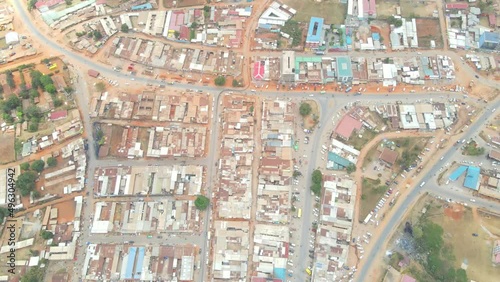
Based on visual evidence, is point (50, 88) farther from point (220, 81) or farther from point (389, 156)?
point (389, 156)

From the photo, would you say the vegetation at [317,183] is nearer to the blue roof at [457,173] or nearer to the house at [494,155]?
the blue roof at [457,173]

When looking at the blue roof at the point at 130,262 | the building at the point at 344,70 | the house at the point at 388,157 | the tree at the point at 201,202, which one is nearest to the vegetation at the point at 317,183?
the house at the point at 388,157

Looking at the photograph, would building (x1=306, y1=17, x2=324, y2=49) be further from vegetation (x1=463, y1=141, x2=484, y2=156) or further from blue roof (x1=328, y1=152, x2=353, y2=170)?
vegetation (x1=463, y1=141, x2=484, y2=156)

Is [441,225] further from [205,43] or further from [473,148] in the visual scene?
[205,43]

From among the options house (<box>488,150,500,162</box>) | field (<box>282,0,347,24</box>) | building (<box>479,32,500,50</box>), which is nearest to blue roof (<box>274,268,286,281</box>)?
house (<box>488,150,500,162</box>)

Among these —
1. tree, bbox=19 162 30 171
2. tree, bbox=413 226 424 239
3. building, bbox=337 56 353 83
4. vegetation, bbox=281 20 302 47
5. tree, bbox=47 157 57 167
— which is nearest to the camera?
tree, bbox=413 226 424 239

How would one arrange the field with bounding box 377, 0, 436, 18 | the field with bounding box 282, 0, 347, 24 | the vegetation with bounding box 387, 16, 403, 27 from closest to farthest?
the vegetation with bounding box 387, 16, 403, 27 → the field with bounding box 377, 0, 436, 18 → the field with bounding box 282, 0, 347, 24
